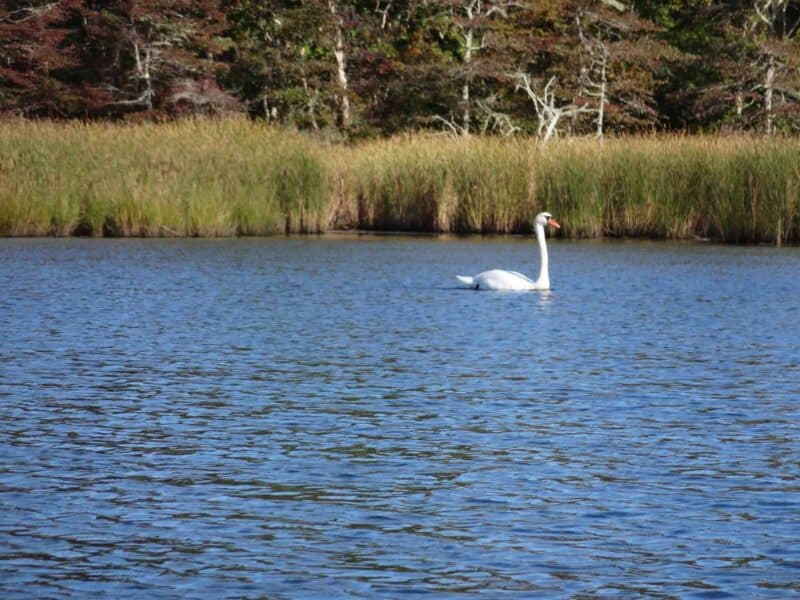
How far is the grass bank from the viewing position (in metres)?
28.6

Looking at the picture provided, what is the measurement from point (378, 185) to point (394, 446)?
2449 centimetres

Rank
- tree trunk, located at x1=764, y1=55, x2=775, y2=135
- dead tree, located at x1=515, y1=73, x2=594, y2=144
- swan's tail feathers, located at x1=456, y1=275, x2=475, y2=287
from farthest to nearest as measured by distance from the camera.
Result: dead tree, located at x1=515, y1=73, x2=594, y2=144
tree trunk, located at x1=764, y1=55, x2=775, y2=135
swan's tail feathers, located at x1=456, y1=275, x2=475, y2=287

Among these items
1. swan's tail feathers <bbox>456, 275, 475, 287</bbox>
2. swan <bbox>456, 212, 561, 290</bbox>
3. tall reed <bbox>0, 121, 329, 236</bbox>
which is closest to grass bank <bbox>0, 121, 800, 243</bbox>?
tall reed <bbox>0, 121, 329, 236</bbox>

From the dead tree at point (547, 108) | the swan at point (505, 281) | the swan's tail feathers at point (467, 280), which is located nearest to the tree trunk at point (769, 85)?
the dead tree at point (547, 108)

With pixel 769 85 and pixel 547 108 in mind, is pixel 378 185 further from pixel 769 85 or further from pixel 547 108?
pixel 769 85

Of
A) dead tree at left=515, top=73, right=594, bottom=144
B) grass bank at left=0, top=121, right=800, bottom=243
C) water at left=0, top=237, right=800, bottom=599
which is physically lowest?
water at left=0, top=237, right=800, bottom=599

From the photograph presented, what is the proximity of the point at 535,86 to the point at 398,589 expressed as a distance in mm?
40418

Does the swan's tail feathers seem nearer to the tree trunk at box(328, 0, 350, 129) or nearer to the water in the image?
the water

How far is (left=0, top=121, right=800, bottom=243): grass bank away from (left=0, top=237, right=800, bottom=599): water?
431 inches

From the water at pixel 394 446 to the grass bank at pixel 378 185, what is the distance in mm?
10952

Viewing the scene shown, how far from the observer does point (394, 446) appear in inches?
341

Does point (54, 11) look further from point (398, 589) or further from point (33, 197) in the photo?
point (398, 589)

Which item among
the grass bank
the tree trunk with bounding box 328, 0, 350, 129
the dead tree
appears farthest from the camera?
the tree trunk with bounding box 328, 0, 350, 129

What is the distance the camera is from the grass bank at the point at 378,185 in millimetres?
28641
